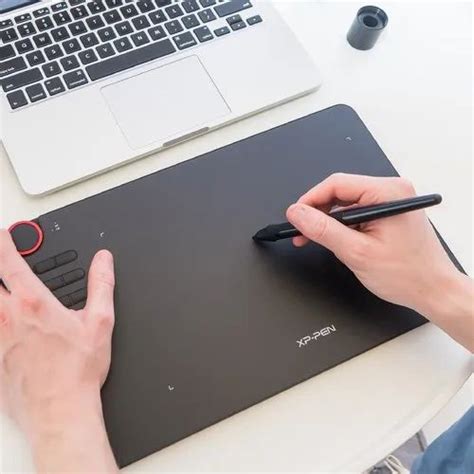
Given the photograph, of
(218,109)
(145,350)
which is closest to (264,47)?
(218,109)

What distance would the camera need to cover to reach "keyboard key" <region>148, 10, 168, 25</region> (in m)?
0.66

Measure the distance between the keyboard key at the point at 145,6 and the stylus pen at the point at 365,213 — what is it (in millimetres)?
295

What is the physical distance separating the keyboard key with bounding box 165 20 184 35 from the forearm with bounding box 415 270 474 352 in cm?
39

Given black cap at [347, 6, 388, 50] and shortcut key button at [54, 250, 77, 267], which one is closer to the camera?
shortcut key button at [54, 250, 77, 267]

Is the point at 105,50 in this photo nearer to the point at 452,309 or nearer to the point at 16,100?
the point at 16,100

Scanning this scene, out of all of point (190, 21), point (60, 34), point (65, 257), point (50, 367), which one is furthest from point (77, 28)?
point (50, 367)

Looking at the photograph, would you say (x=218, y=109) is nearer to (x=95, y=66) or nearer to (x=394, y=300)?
(x=95, y=66)

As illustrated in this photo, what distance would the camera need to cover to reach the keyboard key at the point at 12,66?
0.62 m

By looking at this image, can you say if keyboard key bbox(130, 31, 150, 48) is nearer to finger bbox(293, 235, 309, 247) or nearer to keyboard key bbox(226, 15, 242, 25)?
keyboard key bbox(226, 15, 242, 25)

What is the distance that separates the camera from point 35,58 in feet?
2.05

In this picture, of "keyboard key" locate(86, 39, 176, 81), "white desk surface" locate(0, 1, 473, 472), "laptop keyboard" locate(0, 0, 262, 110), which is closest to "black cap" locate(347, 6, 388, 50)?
"white desk surface" locate(0, 1, 473, 472)

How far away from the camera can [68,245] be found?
558 millimetres

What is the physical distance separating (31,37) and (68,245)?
24 cm

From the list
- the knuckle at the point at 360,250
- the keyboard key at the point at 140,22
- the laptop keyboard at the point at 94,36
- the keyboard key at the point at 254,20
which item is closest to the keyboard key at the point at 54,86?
the laptop keyboard at the point at 94,36
